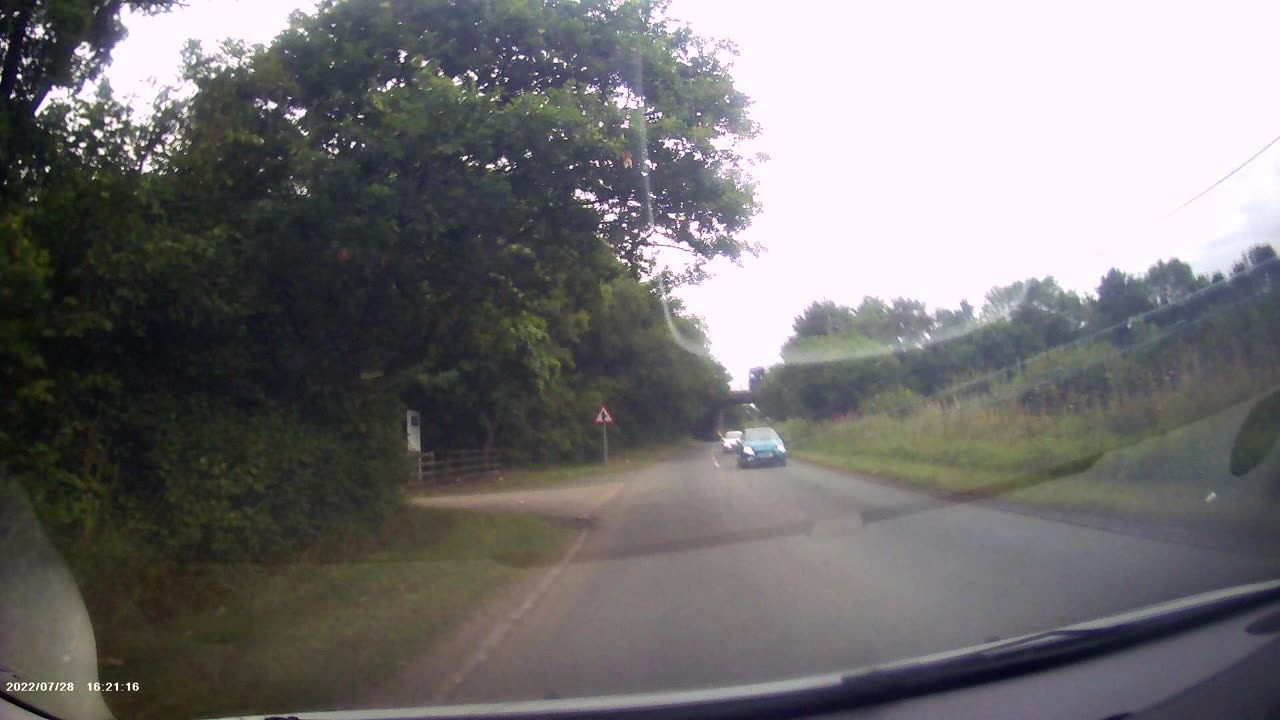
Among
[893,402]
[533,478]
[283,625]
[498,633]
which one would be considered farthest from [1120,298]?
[533,478]

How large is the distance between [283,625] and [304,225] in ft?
15.9

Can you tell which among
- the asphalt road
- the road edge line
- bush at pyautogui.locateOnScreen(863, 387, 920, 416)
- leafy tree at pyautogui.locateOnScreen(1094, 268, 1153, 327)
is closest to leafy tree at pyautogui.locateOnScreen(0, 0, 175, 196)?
the road edge line

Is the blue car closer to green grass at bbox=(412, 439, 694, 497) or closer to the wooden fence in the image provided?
green grass at bbox=(412, 439, 694, 497)

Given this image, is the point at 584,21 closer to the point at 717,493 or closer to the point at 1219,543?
the point at 1219,543

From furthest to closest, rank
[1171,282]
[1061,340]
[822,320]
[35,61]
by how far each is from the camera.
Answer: [822,320]
[1061,340]
[1171,282]
[35,61]

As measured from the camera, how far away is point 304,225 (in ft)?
33.9

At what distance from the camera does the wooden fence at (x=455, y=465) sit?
26062 mm

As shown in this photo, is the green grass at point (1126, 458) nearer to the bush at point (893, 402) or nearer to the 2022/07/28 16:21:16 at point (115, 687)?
the bush at point (893, 402)

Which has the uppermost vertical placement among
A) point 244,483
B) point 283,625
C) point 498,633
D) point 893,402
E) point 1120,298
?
point 1120,298

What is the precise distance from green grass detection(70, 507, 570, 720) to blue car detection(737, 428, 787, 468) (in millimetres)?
20385

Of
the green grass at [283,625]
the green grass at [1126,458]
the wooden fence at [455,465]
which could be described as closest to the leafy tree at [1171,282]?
the green grass at [1126,458]

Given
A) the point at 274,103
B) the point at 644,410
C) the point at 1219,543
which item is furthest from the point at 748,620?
the point at 644,410

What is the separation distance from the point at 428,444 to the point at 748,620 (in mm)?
25152

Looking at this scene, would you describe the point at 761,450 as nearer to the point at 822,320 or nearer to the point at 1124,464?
the point at 1124,464
